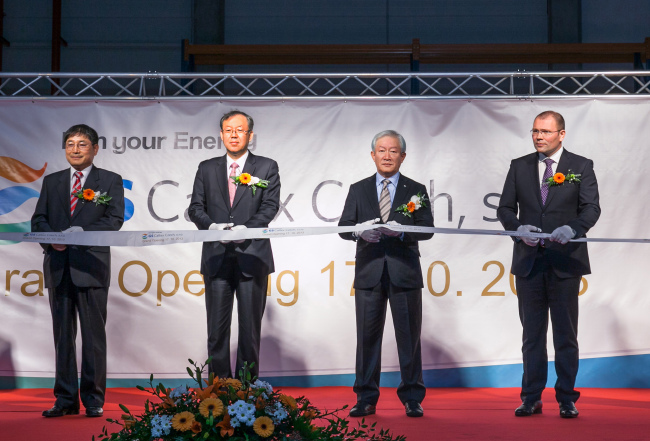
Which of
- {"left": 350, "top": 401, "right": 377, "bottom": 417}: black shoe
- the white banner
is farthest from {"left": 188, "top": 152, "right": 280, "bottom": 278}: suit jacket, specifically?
the white banner

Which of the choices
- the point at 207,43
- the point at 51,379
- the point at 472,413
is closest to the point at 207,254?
the point at 472,413

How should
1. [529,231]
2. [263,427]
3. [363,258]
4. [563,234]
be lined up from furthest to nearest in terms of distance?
[363,258], [529,231], [563,234], [263,427]

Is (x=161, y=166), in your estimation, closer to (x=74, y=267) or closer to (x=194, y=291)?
(x=194, y=291)

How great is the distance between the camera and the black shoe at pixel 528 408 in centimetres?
436

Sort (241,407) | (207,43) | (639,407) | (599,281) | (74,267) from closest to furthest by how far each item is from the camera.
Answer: (241,407)
(74,267)
(639,407)
(599,281)
(207,43)

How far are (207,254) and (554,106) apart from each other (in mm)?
3116

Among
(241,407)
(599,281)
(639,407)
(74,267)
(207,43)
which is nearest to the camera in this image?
(241,407)

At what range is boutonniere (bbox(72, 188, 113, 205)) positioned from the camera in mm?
4477

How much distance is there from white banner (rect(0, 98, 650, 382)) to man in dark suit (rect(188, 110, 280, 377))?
1.32 m

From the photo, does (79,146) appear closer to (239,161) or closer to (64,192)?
(64,192)

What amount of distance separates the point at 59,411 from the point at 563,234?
124 inches

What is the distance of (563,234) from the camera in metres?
4.21

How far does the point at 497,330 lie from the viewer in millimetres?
5789

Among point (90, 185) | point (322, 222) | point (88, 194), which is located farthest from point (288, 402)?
point (322, 222)
